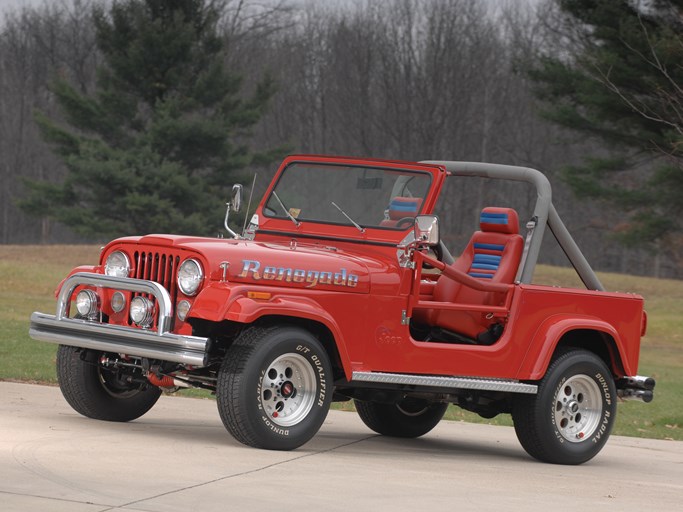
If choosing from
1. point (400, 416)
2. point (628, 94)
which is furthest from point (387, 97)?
point (400, 416)

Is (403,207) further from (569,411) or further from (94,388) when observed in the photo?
(94,388)

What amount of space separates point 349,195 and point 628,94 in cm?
2317

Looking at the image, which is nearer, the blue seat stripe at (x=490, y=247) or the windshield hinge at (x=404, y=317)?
the windshield hinge at (x=404, y=317)

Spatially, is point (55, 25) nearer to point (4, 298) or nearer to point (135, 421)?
point (4, 298)

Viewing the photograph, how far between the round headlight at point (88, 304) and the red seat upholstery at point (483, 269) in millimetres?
2452

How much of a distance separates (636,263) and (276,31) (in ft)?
75.2

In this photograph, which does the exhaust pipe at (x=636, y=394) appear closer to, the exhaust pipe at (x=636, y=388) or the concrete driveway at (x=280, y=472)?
the exhaust pipe at (x=636, y=388)

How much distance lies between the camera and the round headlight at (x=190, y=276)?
8.46 meters

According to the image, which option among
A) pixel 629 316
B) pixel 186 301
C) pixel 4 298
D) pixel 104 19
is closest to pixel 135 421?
pixel 186 301

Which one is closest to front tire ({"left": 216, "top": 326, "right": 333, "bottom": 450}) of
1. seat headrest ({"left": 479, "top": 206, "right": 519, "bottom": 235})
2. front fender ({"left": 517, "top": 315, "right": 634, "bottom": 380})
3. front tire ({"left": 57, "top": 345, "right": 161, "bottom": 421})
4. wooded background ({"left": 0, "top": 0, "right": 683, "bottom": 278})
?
front tire ({"left": 57, "top": 345, "right": 161, "bottom": 421})

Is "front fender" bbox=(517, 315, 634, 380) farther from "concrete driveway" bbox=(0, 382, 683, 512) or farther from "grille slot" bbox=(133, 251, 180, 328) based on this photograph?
"grille slot" bbox=(133, 251, 180, 328)

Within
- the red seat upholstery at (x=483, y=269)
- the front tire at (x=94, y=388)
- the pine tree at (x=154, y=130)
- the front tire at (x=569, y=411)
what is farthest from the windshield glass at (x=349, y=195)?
the pine tree at (x=154, y=130)

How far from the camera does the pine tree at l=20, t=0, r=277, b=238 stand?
42.1 meters

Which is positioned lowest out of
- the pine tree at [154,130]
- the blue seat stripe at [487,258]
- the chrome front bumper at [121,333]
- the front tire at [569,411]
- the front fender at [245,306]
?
the front tire at [569,411]
